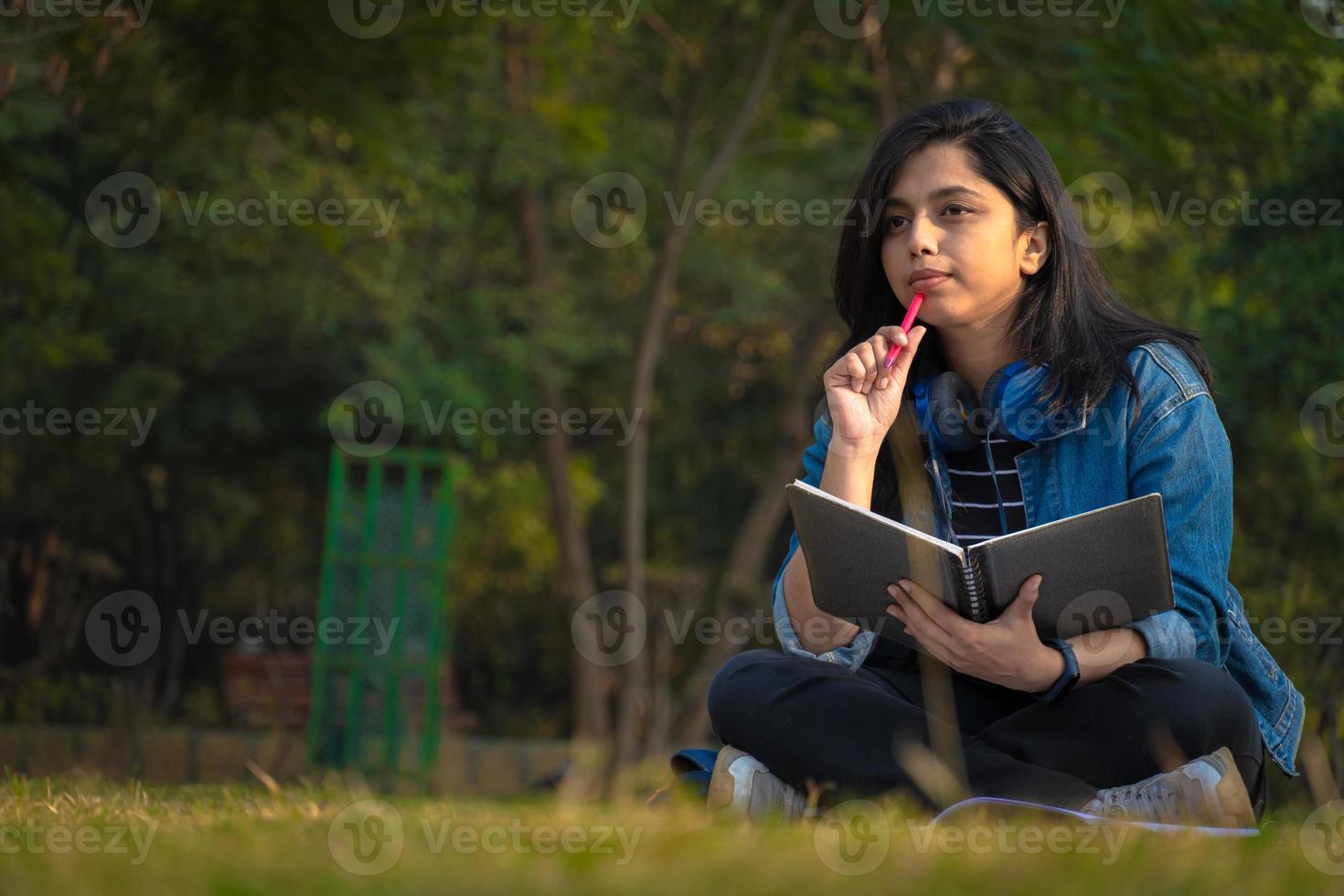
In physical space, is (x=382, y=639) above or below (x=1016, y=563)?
below

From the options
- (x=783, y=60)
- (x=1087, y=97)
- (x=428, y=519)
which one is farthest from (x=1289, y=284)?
(x=428, y=519)

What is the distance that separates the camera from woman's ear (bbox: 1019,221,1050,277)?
11.1 feet

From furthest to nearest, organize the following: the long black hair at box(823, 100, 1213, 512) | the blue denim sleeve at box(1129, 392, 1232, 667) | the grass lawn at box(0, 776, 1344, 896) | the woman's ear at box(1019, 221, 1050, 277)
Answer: the woman's ear at box(1019, 221, 1050, 277) → the long black hair at box(823, 100, 1213, 512) → the blue denim sleeve at box(1129, 392, 1232, 667) → the grass lawn at box(0, 776, 1344, 896)

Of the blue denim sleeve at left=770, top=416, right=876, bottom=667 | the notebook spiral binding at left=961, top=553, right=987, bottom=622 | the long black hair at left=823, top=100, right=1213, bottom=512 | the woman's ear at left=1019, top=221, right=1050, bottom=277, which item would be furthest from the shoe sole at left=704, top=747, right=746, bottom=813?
the woman's ear at left=1019, top=221, right=1050, bottom=277

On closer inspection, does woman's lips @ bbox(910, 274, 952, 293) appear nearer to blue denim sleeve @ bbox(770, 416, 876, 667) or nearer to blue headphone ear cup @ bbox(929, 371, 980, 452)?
blue headphone ear cup @ bbox(929, 371, 980, 452)

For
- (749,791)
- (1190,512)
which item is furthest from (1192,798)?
(749,791)

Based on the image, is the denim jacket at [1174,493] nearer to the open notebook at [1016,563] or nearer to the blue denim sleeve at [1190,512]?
the blue denim sleeve at [1190,512]

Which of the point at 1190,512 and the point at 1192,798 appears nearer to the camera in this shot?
the point at 1192,798

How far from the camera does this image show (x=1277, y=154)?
24.0ft

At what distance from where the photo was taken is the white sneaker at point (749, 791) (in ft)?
9.48

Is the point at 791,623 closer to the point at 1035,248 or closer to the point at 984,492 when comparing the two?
the point at 984,492

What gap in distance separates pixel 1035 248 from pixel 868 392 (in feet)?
1.75

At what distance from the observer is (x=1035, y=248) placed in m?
3.41

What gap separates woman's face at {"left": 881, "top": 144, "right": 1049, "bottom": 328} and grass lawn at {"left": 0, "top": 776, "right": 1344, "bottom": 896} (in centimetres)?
139
